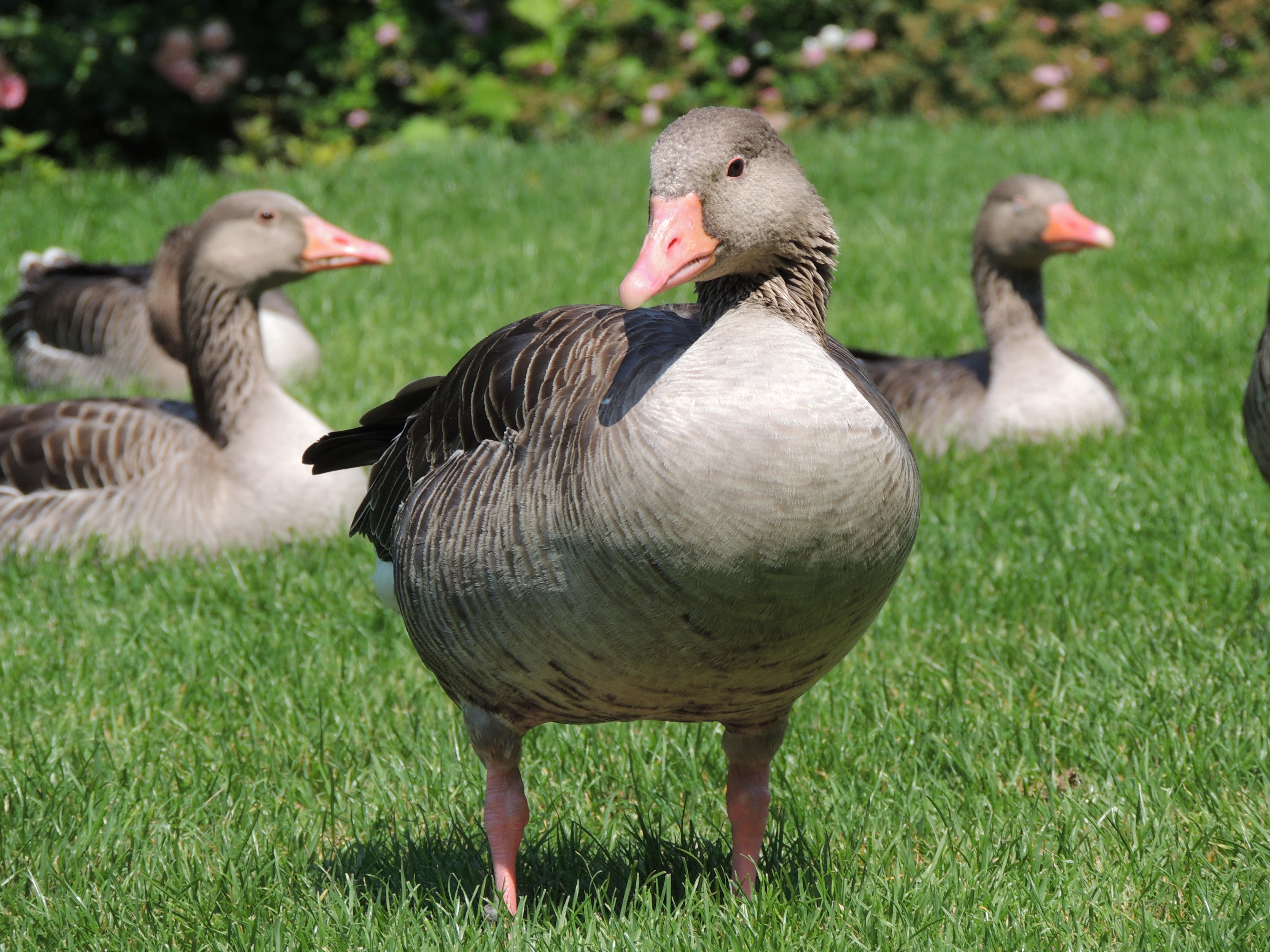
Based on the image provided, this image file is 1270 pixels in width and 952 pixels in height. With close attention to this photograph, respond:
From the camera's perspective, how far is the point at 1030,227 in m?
6.72

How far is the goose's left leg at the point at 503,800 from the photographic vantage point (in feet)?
9.73

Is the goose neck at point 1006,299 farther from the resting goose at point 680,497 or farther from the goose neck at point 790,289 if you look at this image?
the goose neck at point 790,289

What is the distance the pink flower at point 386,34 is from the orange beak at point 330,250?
8803 mm

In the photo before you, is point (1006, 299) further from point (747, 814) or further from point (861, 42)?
point (861, 42)

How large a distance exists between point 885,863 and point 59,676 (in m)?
2.69

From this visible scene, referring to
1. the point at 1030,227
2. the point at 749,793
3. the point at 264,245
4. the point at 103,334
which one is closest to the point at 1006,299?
the point at 1030,227

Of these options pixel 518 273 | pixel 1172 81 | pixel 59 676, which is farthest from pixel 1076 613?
pixel 1172 81

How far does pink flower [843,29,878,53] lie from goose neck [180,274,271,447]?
10.2 m

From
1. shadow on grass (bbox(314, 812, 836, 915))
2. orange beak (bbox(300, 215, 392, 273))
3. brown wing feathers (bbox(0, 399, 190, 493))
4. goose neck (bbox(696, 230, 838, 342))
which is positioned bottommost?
shadow on grass (bbox(314, 812, 836, 915))

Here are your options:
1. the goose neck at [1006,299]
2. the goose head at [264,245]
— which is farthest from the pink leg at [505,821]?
the goose neck at [1006,299]

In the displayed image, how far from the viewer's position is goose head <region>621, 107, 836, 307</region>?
2463mm

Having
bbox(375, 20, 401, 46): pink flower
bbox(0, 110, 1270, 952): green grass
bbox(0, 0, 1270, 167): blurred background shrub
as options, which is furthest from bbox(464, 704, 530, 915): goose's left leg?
bbox(375, 20, 401, 46): pink flower

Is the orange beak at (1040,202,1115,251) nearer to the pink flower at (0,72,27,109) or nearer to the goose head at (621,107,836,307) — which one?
the goose head at (621,107,836,307)

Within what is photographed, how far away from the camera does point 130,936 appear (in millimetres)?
2941
